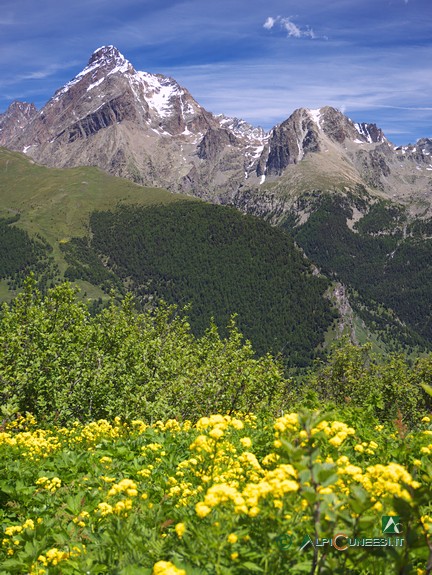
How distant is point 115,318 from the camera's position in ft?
115

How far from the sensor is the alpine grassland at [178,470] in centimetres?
459

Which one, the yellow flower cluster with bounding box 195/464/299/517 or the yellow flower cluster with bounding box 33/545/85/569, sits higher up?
the yellow flower cluster with bounding box 195/464/299/517

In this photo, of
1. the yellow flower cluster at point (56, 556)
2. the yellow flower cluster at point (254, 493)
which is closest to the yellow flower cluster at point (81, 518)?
the yellow flower cluster at point (56, 556)

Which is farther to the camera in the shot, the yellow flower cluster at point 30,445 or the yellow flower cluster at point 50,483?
the yellow flower cluster at point 30,445

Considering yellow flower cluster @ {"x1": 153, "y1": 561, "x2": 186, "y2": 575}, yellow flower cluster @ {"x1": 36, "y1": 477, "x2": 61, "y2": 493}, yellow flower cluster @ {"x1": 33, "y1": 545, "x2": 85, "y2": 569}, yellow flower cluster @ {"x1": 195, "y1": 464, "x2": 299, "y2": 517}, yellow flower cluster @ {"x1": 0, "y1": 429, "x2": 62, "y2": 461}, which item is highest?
yellow flower cluster @ {"x1": 195, "y1": 464, "x2": 299, "y2": 517}

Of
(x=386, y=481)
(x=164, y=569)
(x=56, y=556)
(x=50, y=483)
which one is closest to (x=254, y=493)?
(x=164, y=569)

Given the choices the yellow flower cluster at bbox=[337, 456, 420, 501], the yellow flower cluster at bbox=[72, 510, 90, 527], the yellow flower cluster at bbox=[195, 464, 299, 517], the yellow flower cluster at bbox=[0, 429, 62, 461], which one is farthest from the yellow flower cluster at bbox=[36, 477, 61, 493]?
the yellow flower cluster at bbox=[337, 456, 420, 501]

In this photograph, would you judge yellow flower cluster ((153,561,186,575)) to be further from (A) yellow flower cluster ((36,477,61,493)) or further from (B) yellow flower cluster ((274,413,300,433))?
(A) yellow flower cluster ((36,477,61,493))

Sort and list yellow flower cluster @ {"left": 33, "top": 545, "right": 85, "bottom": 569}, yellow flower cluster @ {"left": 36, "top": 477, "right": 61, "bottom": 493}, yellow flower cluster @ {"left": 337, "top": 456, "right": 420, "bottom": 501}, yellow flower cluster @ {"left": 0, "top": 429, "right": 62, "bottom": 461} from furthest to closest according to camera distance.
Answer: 1. yellow flower cluster @ {"left": 0, "top": 429, "right": 62, "bottom": 461}
2. yellow flower cluster @ {"left": 36, "top": 477, "right": 61, "bottom": 493}
3. yellow flower cluster @ {"left": 33, "top": 545, "right": 85, "bottom": 569}
4. yellow flower cluster @ {"left": 337, "top": 456, "right": 420, "bottom": 501}

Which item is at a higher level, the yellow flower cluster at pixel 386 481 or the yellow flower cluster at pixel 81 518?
the yellow flower cluster at pixel 386 481

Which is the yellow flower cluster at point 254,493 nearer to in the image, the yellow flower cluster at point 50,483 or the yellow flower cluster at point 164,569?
the yellow flower cluster at point 164,569

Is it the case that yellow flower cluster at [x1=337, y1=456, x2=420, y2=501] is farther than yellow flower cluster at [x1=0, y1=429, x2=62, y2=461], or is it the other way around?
yellow flower cluster at [x1=0, y1=429, x2=62, y2=461]

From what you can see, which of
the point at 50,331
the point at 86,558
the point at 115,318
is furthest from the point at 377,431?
the point at 115,318

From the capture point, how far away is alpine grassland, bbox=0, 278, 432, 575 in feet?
15.0
